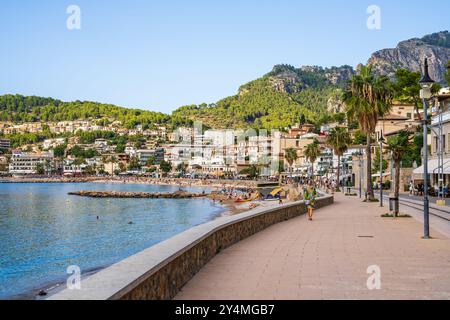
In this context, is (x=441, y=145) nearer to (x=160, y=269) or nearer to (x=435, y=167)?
(x=435, y=167)

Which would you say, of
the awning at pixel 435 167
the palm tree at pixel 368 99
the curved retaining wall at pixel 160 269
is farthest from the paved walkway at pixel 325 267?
the awning at pixel 435 167

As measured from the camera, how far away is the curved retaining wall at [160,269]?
20.1ft

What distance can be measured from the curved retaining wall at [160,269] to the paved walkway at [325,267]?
0.25 m

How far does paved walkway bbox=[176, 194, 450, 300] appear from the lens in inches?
346

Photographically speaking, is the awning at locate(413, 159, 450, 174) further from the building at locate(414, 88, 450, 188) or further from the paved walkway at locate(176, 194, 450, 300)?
the paved walkway at locate(176, 194, 450, 300)

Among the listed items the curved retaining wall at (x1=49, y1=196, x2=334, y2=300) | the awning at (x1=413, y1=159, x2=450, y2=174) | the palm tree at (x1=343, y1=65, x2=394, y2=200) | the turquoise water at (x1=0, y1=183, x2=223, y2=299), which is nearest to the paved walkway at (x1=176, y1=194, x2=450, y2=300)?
the curved retaining wall at (x1=49, y1=196, x2=334, y2=300)

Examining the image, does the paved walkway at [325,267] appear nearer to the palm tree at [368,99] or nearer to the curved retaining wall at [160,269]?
the curved retaining wall at [160,269]

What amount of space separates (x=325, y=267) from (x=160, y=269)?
14.6 feet

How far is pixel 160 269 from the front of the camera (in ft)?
25.4

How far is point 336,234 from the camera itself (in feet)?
60.4

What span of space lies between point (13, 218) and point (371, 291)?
191ft

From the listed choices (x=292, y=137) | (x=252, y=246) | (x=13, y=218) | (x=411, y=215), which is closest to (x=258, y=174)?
(x=292, y=137)

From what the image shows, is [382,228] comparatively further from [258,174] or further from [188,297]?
[258,174]

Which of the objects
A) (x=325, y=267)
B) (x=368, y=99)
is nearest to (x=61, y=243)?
(x=368, y=99)
